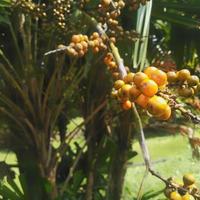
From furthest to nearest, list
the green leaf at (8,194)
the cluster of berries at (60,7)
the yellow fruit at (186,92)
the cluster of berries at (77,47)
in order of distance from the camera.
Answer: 1. the green leaf at (8,194)
2. the cluster of berries at (60,7)
3. the cluster of berries at (77,47)
4. the yellow fruit at (186,92)

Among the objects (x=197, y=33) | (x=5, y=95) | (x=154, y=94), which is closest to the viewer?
(x=154, y=94)

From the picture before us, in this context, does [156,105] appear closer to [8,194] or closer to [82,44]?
[82,44]

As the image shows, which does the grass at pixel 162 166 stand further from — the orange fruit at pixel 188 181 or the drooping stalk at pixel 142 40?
the orange fruit at pixel 188 181

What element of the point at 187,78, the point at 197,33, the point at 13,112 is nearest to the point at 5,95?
the point at 13,112

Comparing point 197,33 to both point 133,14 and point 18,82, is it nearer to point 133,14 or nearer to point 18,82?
point 133,14

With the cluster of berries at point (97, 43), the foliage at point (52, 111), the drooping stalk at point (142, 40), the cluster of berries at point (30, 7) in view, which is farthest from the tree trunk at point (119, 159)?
the cluster of berries at point (97, 43)

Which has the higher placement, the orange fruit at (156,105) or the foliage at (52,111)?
the orange fruit at (156,105)

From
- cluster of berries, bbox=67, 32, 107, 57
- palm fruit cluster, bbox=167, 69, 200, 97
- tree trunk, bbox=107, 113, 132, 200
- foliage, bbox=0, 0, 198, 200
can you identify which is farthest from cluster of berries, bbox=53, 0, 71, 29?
tree trunk, bbox=107, 113, 132, 200
